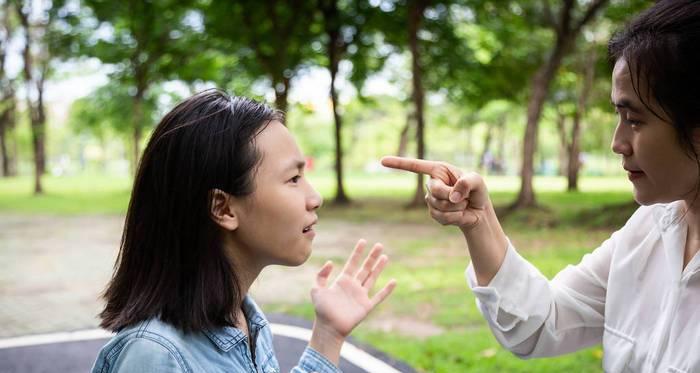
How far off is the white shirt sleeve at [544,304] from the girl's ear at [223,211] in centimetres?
70

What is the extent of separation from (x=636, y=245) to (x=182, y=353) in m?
1.21

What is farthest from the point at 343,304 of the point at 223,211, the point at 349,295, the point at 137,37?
the point at 137,37

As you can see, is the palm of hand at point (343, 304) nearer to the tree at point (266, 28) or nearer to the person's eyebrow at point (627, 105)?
the person's eyebrow at point (627, 105)

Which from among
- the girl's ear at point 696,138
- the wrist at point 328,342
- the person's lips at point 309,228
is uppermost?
the girl's ear at point 696,138

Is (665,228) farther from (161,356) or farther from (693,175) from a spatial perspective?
(161,356)

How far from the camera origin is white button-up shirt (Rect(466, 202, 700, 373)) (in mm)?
1544

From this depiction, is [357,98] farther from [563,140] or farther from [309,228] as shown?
[309,228]

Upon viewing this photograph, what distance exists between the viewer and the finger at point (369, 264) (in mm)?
1662

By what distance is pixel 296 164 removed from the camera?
1.60m

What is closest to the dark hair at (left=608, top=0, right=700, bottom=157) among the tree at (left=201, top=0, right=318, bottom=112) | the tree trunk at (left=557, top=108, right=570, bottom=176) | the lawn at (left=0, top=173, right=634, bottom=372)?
the lawn at (left=0, top=173, right=634, bottom=372)

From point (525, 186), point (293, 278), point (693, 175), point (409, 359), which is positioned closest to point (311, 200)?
point (693, 175)

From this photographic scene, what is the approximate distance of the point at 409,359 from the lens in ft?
13.2

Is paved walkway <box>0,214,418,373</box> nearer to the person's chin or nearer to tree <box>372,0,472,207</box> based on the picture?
the person's chin

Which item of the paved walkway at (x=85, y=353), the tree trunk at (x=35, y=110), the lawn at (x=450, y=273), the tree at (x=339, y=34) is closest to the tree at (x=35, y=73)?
the tree trunk at (x=35, y=110)
